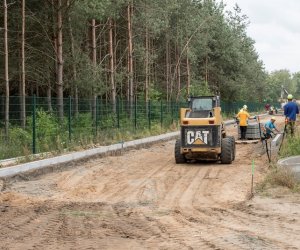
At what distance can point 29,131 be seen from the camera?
17.3 metres

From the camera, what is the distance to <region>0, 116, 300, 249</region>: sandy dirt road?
6773 millimetres

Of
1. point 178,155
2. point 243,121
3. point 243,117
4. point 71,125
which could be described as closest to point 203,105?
Result: point 178,155

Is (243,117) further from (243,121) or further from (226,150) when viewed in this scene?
(226,150)

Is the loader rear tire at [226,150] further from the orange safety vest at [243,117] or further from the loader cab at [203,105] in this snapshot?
the orange safety vest at [243,117]

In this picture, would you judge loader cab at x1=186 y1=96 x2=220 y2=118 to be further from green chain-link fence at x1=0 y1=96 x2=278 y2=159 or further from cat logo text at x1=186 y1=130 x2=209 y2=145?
green chain-link fence at x1=0 y1=96 x2=278 y2=159

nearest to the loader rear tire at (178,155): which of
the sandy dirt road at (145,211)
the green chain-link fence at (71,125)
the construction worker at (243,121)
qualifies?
the sandy dirt road at (145,211)

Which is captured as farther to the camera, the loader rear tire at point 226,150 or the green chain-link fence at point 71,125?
the green chain-link fence at point 71,125

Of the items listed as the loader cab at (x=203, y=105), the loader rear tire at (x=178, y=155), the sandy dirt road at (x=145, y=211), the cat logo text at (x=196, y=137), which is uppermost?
the loader cab at (x=203, y=105)

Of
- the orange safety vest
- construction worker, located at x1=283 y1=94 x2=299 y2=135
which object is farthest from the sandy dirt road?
the orange safety vest

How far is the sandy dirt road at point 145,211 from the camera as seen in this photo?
677 cm

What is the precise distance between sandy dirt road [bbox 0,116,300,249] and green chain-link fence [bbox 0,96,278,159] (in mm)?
2265

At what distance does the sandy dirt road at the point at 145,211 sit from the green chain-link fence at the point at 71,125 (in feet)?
7.43

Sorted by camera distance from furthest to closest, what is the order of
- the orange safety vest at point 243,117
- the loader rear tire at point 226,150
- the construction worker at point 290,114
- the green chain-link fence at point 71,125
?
the orange safety vest at point 243,117
the construction worker at point 290,114
the green chain-link fence at point 71,125
the loader rear tire at point 226,150

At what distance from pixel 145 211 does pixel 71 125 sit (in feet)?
36.4
